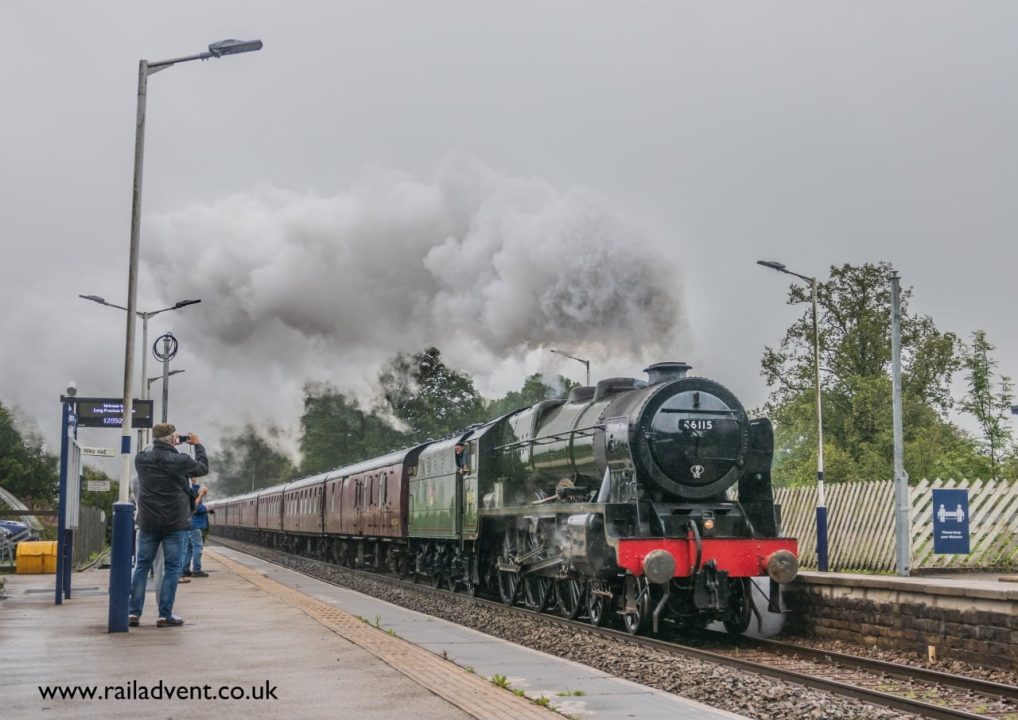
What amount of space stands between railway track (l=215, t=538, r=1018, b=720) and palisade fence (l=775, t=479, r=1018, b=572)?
6.36m

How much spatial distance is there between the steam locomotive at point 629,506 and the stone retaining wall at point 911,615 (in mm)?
623

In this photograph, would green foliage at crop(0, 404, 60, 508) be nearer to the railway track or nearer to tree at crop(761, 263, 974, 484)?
tree at crop(761, 263, 974, 484)

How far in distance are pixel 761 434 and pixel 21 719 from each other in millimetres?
9848

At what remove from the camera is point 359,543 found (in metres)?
30.3

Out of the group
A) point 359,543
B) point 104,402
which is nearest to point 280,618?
point 104,402

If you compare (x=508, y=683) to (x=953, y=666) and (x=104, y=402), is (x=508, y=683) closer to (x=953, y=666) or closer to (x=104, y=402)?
(x=953, y=666)

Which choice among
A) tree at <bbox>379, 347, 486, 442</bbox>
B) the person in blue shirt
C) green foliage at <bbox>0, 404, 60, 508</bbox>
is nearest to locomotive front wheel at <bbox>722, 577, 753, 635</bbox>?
the person in blue shirt

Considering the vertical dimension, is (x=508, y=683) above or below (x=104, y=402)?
below

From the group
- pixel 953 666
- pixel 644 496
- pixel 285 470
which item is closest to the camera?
pixel 953 666

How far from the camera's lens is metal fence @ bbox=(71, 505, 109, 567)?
23.8 metres

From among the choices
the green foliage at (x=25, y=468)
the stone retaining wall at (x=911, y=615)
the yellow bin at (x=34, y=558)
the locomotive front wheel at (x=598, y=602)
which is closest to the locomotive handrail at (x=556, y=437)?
the locomotive front wheel at (x=598, y=602)

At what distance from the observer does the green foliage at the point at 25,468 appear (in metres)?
73.1

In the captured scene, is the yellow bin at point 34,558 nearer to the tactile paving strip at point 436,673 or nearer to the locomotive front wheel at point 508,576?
the locomotive front wheel at point 508,576

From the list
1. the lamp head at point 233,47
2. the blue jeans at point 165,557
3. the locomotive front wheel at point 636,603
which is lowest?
the locomotive front wheel at point 636,603
